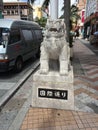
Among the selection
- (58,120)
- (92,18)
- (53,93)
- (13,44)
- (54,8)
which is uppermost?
(92,18)

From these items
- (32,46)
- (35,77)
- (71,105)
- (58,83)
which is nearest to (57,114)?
(71,105)

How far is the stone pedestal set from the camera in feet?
13.3

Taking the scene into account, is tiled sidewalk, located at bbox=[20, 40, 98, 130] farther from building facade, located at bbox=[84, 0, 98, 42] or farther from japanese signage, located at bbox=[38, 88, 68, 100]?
building facade, located at bbox=[84, 0, 98, 42]

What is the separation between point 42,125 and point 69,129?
20.3 inches

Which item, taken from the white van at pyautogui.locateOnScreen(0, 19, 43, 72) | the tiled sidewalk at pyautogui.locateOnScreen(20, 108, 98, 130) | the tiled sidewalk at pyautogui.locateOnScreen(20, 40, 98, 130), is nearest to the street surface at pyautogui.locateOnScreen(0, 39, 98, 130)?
the tiled sidewalk at pyautogui.locateOnScreen(20, 40, 98, 130)

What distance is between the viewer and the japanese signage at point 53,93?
410 cm

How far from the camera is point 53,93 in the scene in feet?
13.6

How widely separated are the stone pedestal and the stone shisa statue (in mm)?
133

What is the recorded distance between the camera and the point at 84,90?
5.43 m

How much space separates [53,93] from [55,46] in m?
1.01

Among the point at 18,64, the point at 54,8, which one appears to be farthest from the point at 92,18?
the point at 54,8

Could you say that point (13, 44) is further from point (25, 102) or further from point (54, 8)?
point (54, 8)

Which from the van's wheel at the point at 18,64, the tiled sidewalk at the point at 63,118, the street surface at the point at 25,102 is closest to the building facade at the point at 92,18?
the van's wheel at the point at 18,64

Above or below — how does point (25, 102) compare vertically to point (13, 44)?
below
